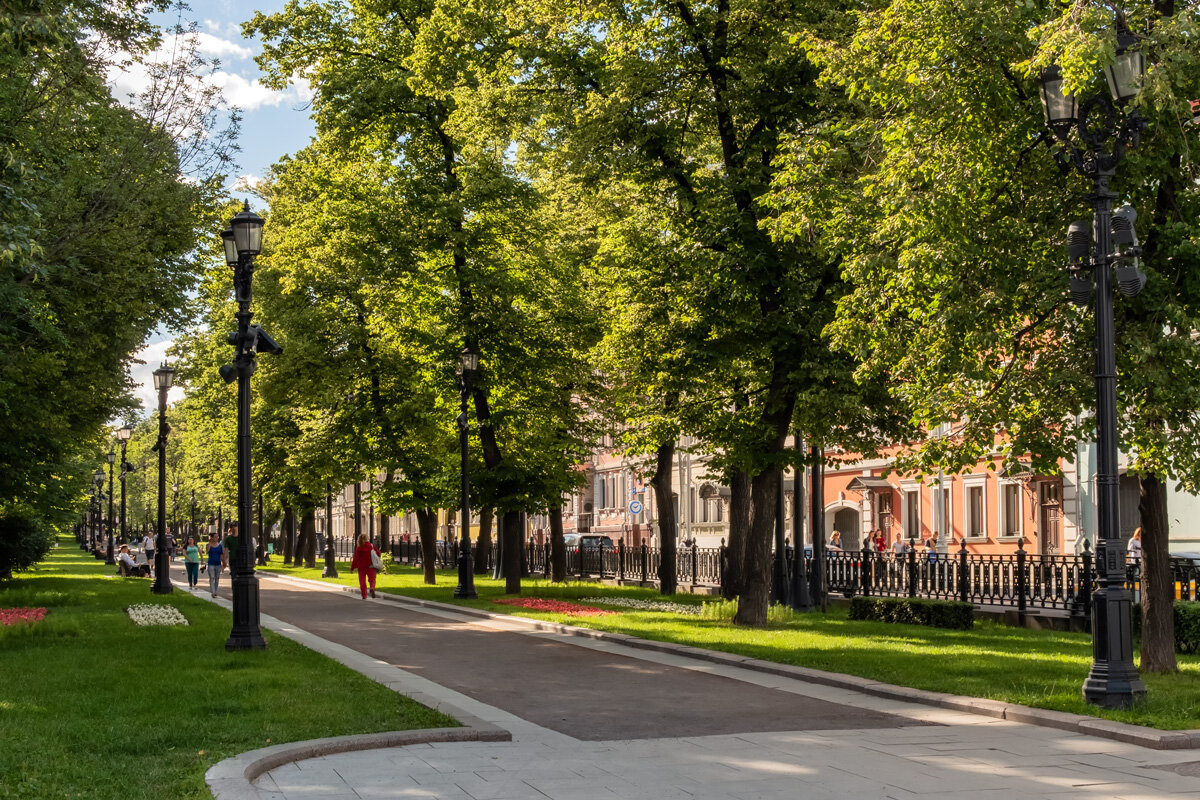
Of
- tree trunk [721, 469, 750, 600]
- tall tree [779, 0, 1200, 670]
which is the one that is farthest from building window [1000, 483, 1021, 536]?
tall tree [779, 0, 1200, 670]

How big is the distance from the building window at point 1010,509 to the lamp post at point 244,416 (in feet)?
104

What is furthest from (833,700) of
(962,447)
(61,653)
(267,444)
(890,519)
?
(267,444)

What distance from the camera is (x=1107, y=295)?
473 inches

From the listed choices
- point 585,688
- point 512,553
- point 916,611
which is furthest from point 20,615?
point 916,611

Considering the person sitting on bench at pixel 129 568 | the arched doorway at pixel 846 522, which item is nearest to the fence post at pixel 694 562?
the arched doorway at pixel 846 522

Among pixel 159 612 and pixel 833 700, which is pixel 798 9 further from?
pixel 159 612

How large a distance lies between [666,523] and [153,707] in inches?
939

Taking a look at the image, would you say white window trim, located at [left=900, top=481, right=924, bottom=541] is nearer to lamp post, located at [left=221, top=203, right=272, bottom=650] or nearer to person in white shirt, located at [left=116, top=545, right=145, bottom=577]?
person in white shirt, located at [left=116, top=545, right=145, bottom=577]

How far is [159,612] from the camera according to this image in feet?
79.2

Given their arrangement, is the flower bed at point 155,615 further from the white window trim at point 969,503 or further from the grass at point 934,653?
the white window trim at point 969,503

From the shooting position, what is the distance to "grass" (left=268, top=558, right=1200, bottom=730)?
12.3m

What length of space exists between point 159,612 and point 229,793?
17.5 meters

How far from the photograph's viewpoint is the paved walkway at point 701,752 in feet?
27.6

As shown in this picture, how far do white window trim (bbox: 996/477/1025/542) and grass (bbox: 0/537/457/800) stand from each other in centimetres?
3008
